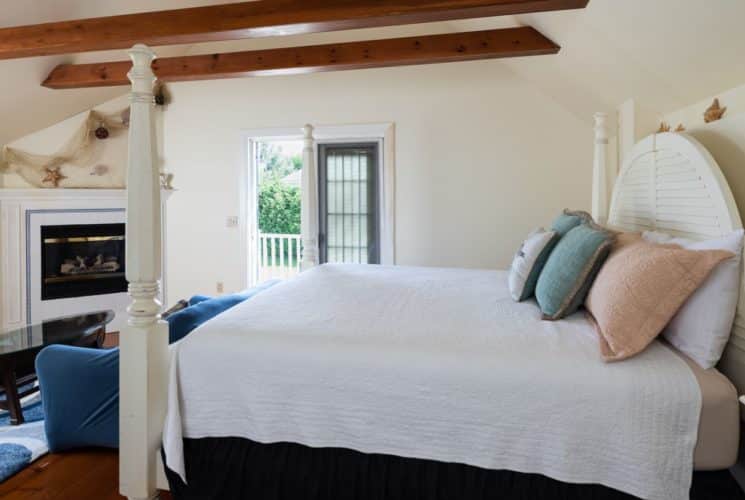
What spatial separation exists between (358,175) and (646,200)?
2.85 metres

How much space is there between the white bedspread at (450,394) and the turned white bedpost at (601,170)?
1475 mm

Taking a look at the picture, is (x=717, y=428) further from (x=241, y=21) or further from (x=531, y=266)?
(x=241, y=21)

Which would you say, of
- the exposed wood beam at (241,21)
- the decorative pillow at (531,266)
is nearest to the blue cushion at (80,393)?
the decorative pillow at (531,266)

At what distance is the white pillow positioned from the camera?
1206 millimetres

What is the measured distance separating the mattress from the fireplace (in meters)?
5.07

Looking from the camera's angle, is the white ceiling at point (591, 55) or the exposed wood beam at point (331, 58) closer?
the white ceiling at point (591, 55)

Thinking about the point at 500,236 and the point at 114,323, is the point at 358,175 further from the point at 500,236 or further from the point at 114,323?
the point at 114,323

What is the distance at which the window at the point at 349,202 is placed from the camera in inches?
177

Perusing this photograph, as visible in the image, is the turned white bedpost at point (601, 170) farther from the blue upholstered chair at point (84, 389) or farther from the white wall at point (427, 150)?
the blue upholstered chair at point (84, 389)

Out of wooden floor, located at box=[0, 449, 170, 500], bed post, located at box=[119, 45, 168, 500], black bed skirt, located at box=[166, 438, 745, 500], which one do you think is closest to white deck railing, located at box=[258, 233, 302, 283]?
wooden floor, located at box=[0, 449, 170, 500]

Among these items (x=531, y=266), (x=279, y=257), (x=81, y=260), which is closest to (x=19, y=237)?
(x=81, y=260)

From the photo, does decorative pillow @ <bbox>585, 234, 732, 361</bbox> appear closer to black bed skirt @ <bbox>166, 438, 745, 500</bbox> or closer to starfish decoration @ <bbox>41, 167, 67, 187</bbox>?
black bed skirt @ <bbox>166, 438, 745, 500</bbox>

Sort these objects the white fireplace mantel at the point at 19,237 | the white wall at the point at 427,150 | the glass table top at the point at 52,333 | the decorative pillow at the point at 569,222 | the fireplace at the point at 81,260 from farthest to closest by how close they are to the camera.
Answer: the fireplace at the point at 81,260, the white fireplace mantel at the point at 19,237, the white wall at the point at 427,150, the glass table top at the point at 52,333, the decorative pillow at the point at 569,222

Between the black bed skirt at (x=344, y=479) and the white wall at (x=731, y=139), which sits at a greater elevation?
the white wall at (x=731, y=139)
